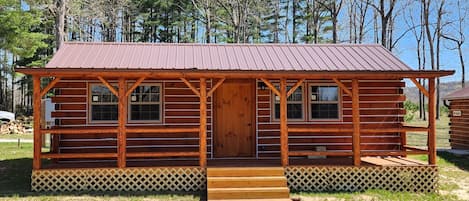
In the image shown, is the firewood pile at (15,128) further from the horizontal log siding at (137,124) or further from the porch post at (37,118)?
the porch post at (37,118)

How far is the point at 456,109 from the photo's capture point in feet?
45.3

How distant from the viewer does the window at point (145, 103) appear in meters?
9.02

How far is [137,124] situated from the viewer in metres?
8.98

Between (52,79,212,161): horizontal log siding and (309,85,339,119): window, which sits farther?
(309,85,339,119): window

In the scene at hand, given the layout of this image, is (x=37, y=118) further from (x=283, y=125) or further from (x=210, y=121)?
(x=283, y=125)

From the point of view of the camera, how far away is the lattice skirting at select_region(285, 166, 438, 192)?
7.94 meters

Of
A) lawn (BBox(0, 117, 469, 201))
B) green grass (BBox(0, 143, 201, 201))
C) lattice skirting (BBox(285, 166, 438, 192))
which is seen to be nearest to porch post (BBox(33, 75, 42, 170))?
green grass (BBox(0, 143, 201, 201))

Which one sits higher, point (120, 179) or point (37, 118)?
point (37, 118)

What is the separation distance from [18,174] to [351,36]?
88.9ft

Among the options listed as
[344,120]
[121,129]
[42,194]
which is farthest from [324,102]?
[42,194]

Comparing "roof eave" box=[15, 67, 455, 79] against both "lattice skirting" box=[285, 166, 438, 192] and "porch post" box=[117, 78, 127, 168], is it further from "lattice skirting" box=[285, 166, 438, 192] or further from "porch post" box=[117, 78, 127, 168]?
"lattice skirting" box=[285, 166, 438, 192]

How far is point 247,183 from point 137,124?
3211mm

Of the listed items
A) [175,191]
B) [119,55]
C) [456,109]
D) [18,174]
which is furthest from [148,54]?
[456,109]

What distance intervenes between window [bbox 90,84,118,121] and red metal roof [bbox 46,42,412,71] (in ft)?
2.56
